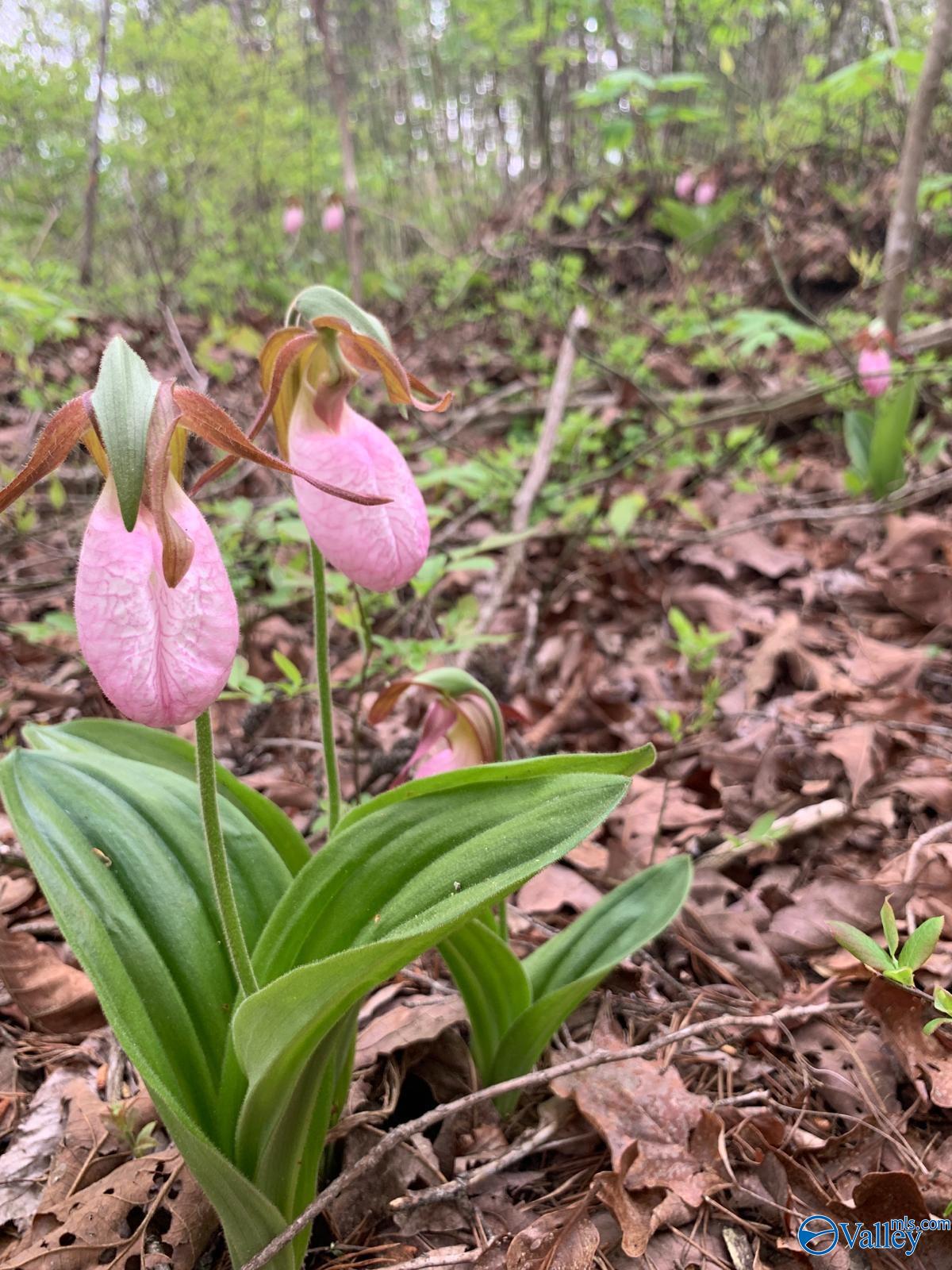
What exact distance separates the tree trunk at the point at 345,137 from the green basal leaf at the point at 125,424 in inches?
124

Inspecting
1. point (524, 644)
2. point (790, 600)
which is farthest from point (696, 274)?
point (524, 644)

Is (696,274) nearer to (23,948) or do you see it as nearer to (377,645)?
(377,645)

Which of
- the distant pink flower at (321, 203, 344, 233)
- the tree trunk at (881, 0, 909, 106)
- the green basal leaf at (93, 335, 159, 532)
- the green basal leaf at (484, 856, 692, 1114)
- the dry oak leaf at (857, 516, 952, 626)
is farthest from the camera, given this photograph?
the distant pink flower at (321, 203, 344, 233)

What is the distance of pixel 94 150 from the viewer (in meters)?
5.28

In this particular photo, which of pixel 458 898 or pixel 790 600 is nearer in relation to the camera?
pixel 458 898

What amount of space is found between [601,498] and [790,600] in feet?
2.45

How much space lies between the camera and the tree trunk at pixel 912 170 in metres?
2.85

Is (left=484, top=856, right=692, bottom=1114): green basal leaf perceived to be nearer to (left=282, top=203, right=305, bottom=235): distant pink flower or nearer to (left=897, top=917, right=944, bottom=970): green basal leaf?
(left=897, top=917, right=944, bottom=970): green basal leaf

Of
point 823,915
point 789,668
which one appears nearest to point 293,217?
Answer: point 789,668

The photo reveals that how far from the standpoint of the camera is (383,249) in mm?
8383

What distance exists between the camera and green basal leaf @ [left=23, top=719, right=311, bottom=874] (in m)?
1.09

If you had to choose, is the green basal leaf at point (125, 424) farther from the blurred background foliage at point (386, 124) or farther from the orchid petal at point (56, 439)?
the blurred background foliage at point (386, 124)

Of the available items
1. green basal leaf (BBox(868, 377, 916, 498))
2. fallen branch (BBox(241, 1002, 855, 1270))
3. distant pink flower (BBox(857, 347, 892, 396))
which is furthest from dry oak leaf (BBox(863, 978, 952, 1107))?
distant pink flower (BBox(857, 347, 892, 396))

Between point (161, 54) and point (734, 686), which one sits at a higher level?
point (161, 54)
